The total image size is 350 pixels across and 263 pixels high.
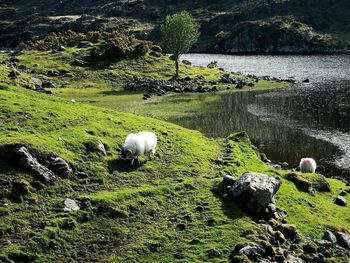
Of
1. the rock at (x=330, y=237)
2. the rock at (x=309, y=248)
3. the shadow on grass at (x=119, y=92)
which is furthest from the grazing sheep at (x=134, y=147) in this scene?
the shadow on grass at (x=119, y=92)

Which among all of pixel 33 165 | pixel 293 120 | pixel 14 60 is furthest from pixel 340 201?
pixel 14 60

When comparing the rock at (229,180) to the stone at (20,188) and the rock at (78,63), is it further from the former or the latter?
the rock at (78,63)

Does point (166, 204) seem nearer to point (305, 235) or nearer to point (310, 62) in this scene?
point (305, 235)

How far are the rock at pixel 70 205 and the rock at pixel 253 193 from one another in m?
8.73

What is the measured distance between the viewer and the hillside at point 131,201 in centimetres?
1908

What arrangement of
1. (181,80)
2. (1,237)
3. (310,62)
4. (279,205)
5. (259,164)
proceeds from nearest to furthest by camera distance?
1. (1,237)
2. (279,205)
3. (259,164)
4. (181,80)
5. (310,62)

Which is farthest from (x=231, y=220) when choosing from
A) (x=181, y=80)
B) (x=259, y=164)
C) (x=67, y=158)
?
(x=181, y=80)

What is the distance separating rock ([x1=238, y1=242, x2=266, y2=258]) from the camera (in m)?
19.4

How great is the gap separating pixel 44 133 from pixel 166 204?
948 centimetres


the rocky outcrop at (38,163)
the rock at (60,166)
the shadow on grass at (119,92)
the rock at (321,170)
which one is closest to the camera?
the rocky outcrop at (38,163)

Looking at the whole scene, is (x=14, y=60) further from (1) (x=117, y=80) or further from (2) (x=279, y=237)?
(2) (x=279, y=237)

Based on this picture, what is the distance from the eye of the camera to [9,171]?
2142cm

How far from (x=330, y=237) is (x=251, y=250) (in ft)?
20.4

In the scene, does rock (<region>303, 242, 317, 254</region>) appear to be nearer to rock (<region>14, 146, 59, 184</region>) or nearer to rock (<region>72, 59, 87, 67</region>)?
rock (<region>14, 146, 59, 184</region>)
